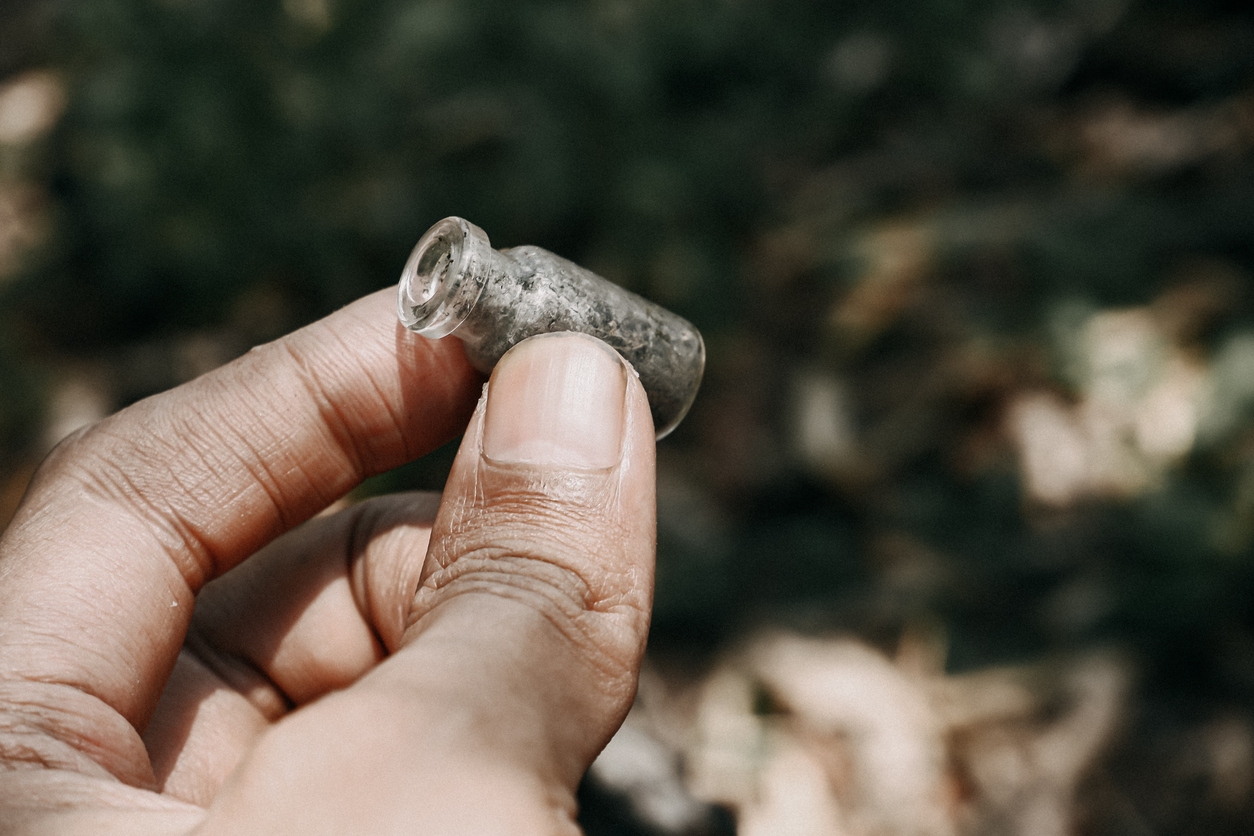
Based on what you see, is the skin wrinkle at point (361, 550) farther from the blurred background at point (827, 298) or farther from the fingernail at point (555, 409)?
the blurred background at point (827, 298)

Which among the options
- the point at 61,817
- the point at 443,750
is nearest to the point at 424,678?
the point at 443,750

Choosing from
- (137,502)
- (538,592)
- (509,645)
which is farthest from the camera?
(137,502)

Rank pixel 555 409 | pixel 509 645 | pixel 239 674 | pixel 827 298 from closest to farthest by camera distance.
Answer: pixel 509 645, pixel 555 409, pixel 239 674, pixel 827 298

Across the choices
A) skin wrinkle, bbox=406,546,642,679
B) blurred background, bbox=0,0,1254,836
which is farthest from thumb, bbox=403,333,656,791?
blurred background, bbox=0,0,1254,836

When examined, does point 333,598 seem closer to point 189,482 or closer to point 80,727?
point 189,482

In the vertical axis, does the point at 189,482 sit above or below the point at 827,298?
below

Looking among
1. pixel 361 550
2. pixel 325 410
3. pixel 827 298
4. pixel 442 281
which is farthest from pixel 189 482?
pixel 827 298

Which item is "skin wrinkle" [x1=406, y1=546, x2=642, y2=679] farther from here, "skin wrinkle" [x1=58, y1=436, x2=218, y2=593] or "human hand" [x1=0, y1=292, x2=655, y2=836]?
"skin wrinkle" [x1=58, y1=436, x2=218, y2=593]
